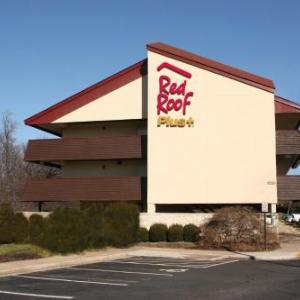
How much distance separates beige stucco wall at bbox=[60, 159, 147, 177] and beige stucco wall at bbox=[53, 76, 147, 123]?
324 cm

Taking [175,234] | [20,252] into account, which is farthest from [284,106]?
[20,252]

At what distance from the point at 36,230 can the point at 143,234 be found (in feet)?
34.4

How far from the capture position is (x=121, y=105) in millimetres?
38062

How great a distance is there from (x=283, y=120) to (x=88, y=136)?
514 inches

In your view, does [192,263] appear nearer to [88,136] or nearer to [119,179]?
[119,179]

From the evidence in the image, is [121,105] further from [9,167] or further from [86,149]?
[9,167]

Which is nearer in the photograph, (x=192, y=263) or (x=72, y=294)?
(x=72, y=294)

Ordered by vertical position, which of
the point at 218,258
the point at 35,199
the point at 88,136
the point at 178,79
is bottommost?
the point at 218,258

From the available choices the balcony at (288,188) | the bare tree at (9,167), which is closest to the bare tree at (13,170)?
the bare tree at (9,167)

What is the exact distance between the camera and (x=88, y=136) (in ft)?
134

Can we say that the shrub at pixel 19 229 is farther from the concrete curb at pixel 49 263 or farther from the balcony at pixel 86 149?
the balcony at pixel 86 149

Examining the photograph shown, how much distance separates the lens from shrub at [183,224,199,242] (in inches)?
1298

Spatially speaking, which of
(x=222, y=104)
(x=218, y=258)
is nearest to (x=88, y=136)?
(x=222, y=104)

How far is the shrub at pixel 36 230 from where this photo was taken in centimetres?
2388
